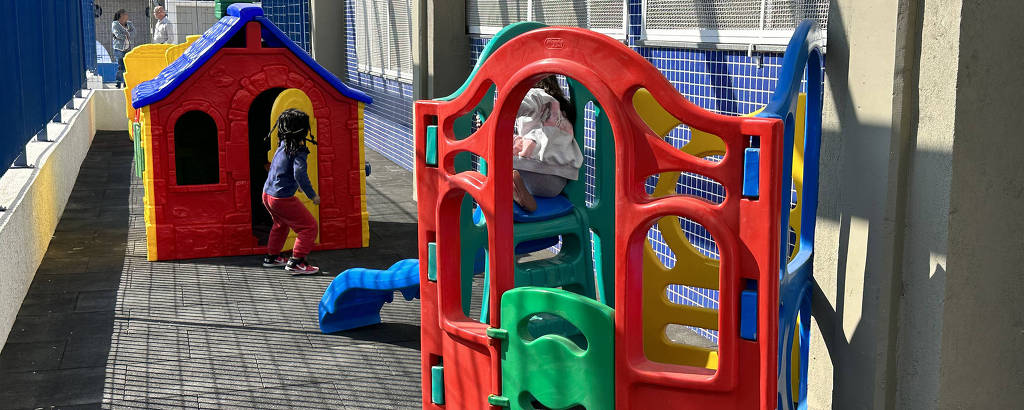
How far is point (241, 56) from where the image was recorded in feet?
25.1

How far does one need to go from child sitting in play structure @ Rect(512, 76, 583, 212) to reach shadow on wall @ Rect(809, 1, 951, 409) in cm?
130

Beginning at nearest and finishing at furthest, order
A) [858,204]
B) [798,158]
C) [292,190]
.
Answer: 1. [858,204]
2. [798,158]
3. [292,190]

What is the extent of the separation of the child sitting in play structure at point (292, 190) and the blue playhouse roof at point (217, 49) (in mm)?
612

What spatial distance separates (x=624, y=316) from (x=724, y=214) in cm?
49

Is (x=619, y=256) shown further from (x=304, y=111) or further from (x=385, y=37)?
(x=385, y=37)

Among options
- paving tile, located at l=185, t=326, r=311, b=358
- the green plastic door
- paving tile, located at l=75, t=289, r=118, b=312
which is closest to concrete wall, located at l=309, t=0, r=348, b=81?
paving tile, located at l=75, t=289, r=118, b=312

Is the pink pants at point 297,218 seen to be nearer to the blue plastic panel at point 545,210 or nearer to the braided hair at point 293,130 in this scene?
the braided hair at point 293,130

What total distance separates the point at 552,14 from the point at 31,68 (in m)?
4.25

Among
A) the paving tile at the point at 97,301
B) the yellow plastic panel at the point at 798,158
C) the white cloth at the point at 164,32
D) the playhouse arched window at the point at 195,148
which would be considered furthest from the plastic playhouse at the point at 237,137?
the white cloth at the point at 164,32

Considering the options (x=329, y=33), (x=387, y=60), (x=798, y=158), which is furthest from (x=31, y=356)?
(x=329, y=33)

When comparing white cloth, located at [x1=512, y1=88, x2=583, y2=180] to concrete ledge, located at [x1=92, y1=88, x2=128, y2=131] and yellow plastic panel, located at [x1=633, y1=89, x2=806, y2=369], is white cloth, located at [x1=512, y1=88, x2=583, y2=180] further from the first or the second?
concrete ledge, located at [x1=92, y1=88, x2=128, y2=131]

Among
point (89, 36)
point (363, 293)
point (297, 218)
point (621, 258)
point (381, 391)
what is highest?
point (89, 36)

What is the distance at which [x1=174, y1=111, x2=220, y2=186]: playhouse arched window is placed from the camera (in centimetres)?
852

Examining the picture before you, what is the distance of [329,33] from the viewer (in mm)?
14609
